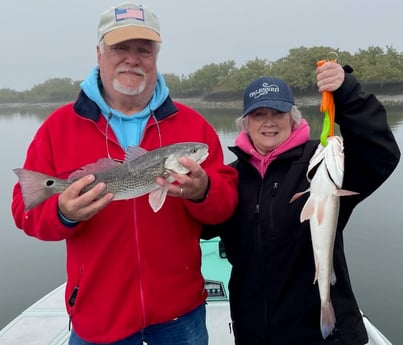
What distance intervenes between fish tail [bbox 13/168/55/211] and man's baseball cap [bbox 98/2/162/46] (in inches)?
35.9

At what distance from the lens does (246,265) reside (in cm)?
266

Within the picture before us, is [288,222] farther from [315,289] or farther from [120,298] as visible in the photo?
[120,298]

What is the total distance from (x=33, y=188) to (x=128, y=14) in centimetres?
122

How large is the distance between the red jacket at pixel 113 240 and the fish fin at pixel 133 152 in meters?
0.15

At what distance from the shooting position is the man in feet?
8.20

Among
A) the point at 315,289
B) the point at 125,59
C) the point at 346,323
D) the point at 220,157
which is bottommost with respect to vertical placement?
the point at 346,323

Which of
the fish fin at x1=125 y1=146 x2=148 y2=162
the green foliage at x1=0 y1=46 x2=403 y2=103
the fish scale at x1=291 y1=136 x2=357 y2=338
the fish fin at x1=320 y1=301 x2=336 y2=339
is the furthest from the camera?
the green foliage at x1=0 y1=46 x2=403 y2=103

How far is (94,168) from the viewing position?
234 cm

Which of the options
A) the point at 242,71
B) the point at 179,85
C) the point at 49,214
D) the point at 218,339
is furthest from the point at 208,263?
the point at 179,85

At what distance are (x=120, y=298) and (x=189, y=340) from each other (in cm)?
53

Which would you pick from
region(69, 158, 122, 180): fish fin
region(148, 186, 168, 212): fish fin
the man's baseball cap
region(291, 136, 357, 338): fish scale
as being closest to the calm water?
region(291, 136, 357, 338): fish scale

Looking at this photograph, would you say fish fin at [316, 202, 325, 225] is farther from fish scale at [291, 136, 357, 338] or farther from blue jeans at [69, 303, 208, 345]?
blue jeans at [69, 303, 208, 345]

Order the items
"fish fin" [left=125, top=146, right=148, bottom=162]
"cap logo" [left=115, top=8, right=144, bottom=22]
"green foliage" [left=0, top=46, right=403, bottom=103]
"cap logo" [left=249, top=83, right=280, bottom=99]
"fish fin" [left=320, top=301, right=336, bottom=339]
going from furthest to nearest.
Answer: "green foliage" [left=0, top=46, right=403, bottom=103]
"cap logo" [left=249, top=83, right=280, bottom=99]
"cap logo" [left=115, top=8, right=144, bottom=22]
"fish fin" [left=125, top=146, right=148, bottom=162]
"fish fin" [left=320, top=301, right=336, bottom=339]

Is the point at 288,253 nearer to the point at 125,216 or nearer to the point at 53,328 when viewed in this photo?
the point at 125,216
